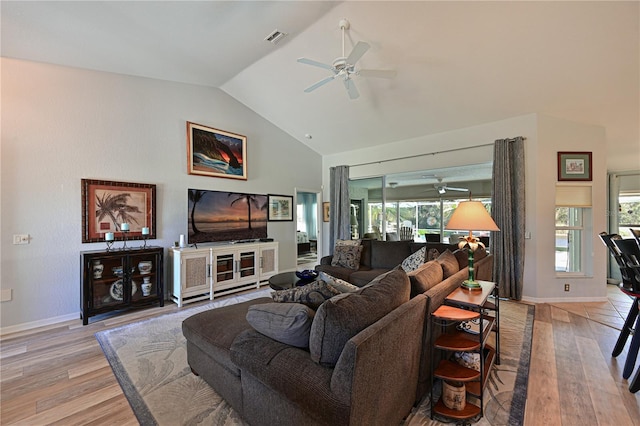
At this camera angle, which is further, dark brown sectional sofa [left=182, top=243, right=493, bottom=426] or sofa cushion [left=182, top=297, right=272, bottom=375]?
sofa cushion [left=182, top=297, right=272, bottom=375]

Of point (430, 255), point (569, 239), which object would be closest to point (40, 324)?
point (430, 255)

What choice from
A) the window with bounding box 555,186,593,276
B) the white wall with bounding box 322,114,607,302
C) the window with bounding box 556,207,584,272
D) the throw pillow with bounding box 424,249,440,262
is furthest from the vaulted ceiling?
the throw pillow with bounding box 424,249,440,262

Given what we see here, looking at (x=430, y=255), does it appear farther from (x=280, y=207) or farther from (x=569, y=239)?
(x=280, y=207)

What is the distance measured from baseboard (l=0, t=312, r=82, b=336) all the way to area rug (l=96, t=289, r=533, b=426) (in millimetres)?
822

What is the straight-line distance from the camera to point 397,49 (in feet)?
11.0

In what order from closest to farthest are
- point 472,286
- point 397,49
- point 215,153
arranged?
point 472,286
point 397,49
point 215,153

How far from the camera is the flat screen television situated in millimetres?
→ 4508

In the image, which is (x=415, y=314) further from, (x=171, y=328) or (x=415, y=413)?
(x=171, y=328)

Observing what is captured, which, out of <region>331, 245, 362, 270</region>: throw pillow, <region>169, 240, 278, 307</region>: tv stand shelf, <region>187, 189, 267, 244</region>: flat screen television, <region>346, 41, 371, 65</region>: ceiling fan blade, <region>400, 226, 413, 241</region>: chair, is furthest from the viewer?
<region>400, 226, 413, 241</region>: chair

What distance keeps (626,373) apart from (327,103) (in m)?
4.77

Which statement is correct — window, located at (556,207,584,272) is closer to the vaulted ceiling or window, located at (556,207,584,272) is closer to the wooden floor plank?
the vaulted ceiling

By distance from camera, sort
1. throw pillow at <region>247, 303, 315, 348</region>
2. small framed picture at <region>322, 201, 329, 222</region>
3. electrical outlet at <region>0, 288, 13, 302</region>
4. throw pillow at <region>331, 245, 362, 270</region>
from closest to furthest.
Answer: throw pillow at <region>247, 303, 315, 348</region> < electrical outlet at <region>0, 288, 13, 302</region> < throw pillow at <region>331, 245, 362, 270</region> < small framed picture at <region>322, 201, 329, 222</region>

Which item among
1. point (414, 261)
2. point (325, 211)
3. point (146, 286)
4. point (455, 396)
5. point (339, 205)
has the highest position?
point (339, 205)

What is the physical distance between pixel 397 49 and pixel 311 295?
324 cm
